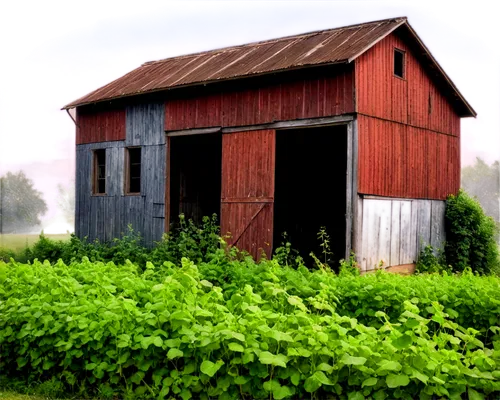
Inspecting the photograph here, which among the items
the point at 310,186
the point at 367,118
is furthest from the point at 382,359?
the point at 310,186

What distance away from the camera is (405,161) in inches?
634

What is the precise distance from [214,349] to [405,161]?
1200 cm

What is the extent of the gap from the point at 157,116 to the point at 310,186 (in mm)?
5474

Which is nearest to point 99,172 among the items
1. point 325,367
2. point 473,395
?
point 325,367

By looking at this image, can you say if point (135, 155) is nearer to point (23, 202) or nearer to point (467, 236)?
point (467, 236)

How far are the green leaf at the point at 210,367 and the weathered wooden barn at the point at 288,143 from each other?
940 cm

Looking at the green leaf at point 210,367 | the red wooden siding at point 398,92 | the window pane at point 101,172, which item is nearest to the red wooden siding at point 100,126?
the window pane at point 101,172

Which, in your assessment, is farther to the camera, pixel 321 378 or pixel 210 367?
pixel 210 367

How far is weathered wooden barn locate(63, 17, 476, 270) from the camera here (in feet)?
47.3

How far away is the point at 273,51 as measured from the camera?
16.9 meters

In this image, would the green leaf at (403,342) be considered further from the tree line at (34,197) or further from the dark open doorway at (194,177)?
the dark open doorway at (194,177)

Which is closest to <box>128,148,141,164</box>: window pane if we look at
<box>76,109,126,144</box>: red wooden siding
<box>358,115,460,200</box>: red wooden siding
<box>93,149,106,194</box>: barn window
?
<box>76,109,126,144</box>: red wooden siding

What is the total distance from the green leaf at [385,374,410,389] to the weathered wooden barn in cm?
947

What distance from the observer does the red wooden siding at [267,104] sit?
14.1 m
